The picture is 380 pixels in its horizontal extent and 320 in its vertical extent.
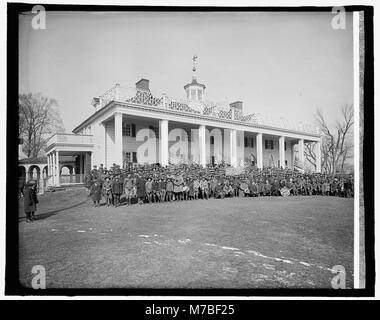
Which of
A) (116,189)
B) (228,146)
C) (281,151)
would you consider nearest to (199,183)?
(228,146)

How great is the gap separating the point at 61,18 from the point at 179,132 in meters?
6.08

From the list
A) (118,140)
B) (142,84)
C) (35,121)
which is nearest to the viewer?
(35,121)

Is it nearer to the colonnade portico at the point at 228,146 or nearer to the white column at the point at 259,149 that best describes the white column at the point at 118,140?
the colonnade portico at the point at 228,146

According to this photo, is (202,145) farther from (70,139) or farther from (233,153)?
(70,139)

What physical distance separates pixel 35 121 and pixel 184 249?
4436 millimetres

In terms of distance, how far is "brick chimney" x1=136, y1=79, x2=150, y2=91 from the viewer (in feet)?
22.4

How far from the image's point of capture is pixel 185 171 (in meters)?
9.64

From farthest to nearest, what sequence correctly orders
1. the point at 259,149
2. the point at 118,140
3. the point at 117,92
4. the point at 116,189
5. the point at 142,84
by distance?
the point at 259,149
the point at 118,140
the point at 116,189
the point at 142,84
the point at 117,92

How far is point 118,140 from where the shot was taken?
320 inches

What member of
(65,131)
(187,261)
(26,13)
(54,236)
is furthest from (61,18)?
(187,261)

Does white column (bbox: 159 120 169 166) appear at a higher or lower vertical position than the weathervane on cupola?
lower

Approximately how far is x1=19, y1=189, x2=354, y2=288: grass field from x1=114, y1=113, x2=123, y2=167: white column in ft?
7.09

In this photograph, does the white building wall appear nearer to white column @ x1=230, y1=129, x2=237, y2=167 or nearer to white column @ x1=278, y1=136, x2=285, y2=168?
white column @ x1=230, y1=129, x2=237, y2=167

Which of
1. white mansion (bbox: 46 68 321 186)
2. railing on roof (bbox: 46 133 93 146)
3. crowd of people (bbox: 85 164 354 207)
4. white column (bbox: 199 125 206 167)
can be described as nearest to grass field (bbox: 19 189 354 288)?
crowd of people (bbox: 85 164 354 207)
